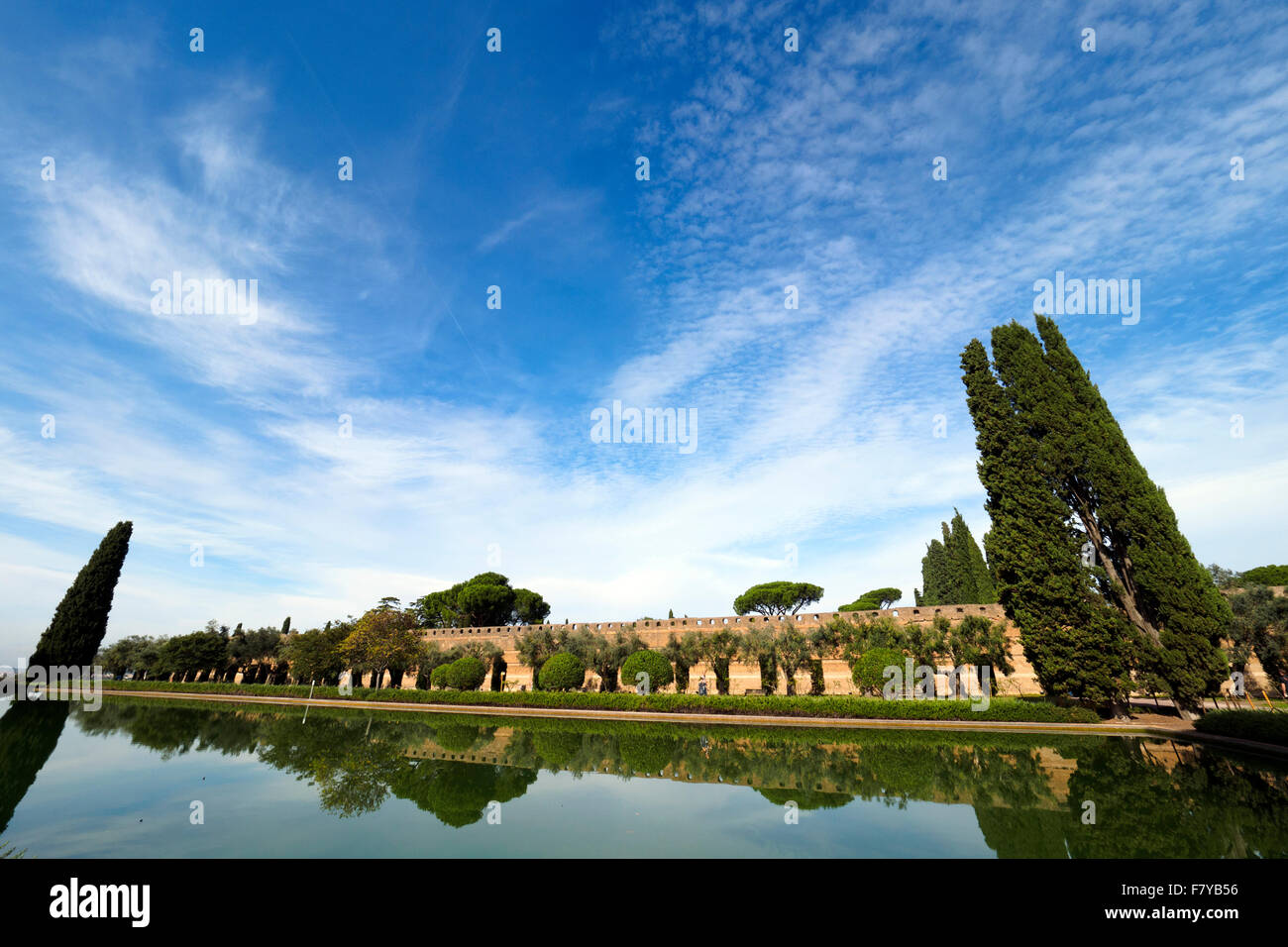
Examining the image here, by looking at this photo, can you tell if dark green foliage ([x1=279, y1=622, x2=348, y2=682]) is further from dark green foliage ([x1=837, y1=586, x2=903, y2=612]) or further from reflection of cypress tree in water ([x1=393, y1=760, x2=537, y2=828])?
dark green foliage ([x1=837, y1=586, x2=903, y2=612])

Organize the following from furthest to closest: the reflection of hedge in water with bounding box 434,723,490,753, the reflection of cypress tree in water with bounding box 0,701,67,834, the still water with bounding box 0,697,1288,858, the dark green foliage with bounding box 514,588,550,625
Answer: the dark green foliage with bounding box 514,588,550,625 < the reflection of hedge in water with bounding box 434,723,490,753 < the reflection of cypress tree in water with bounding box 0,701,67,834 < the still water with bounding box 0,697,1288,858

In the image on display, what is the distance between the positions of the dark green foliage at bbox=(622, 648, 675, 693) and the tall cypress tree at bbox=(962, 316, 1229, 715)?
1761 cm

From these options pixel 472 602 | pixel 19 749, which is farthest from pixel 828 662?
pixel 472 602

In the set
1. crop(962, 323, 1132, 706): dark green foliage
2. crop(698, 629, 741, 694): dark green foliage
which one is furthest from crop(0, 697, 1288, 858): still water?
crop(698, 629, 741, 694): dark green foliage

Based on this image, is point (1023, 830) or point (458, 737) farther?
point (458, 737)

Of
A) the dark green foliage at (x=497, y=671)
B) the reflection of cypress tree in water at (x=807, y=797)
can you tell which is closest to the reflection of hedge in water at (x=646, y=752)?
the reflection of cypress tree in water at (x=807, y=797)

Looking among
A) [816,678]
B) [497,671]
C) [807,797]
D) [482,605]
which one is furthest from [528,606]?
[807,797]

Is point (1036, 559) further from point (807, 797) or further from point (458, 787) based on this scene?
point (458, 787)

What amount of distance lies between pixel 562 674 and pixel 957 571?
33.2 metres

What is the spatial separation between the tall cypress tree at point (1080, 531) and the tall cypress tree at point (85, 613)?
199 ft

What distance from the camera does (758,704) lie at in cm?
2417

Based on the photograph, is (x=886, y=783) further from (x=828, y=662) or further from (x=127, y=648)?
(x=127, y=648)

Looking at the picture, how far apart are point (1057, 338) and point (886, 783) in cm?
2214

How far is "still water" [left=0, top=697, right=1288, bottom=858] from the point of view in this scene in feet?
28.7
